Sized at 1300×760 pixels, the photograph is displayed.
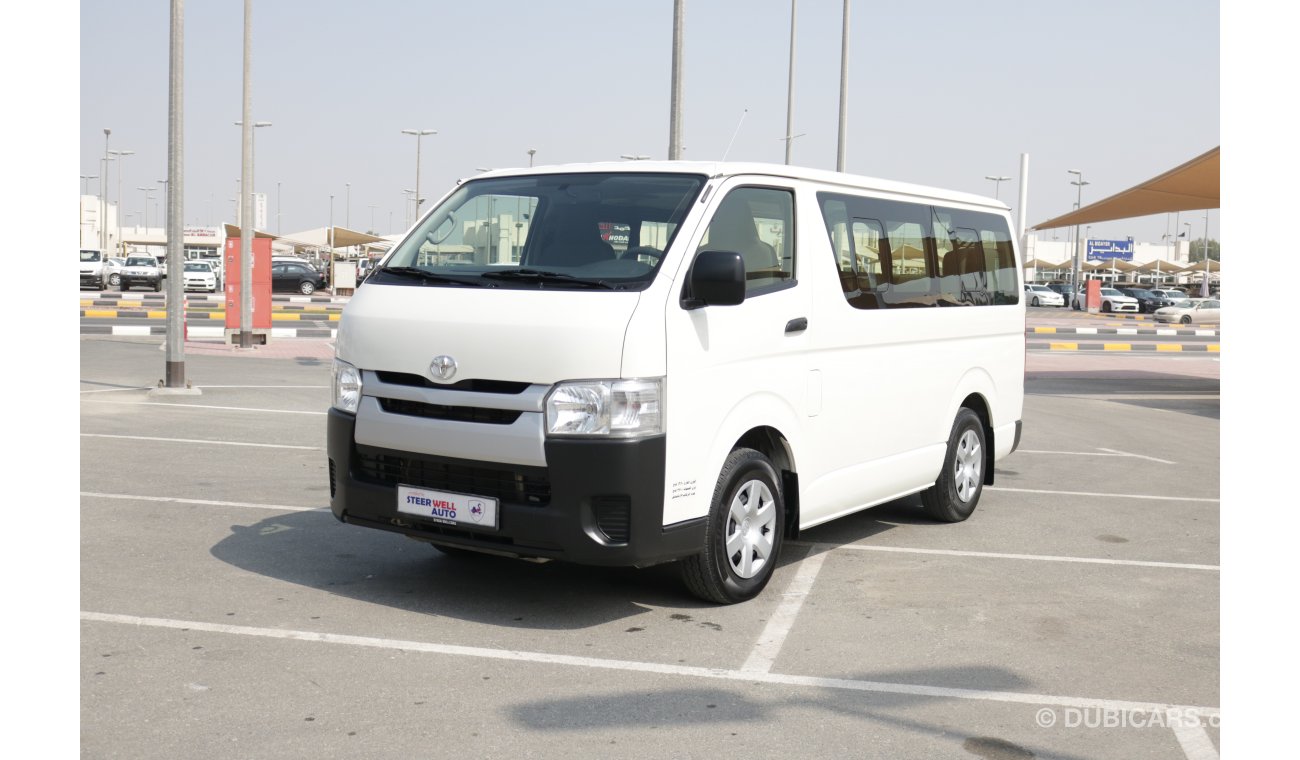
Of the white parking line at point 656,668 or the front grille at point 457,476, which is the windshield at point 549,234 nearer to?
the front grille at point 457,476

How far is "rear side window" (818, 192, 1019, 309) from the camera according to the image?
729 cm

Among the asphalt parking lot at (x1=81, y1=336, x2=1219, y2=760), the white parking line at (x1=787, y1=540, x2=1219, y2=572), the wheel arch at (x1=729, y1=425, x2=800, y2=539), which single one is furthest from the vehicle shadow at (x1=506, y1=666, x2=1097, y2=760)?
the white parking line at (x1=787, y1=540, x2=1219, y2=572)

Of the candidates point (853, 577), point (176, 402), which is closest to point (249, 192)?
point (176, 402)

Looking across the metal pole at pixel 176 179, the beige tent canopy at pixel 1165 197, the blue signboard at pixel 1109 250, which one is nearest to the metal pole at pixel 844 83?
the beige tent canopy at pixel 1165 197

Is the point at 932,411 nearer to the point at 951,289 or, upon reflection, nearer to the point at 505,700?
the point at 951,289

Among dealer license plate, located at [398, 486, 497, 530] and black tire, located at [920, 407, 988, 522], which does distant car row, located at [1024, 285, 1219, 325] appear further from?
dealer license plate, located at [398, 486, 497, 530]

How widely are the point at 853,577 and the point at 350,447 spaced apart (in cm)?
280

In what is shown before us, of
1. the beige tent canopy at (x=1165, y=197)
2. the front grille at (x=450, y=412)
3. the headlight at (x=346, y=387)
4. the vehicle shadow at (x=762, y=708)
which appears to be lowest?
the vehicle shadow at (x=762, y=708)

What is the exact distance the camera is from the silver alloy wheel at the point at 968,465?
28.9 feet

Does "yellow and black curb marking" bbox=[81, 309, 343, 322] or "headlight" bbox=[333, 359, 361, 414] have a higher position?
"yellow and black curb marking" bbox=[81, 309, 343, 322]

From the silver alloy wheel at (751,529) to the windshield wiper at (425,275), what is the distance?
5.47 feet

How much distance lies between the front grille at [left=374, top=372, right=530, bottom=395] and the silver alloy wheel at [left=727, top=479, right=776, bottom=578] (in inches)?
49.1

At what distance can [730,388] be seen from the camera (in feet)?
20.5

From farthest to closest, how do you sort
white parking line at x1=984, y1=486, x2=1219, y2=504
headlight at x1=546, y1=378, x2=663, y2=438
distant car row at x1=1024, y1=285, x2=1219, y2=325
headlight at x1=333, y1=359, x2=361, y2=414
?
distant car row at x1=1024, y1=285, x2=1219, y2=325, white parking line at x1=984, y1=486, x2=1219, y2=504, headlight at x1=333, y1=359, x2=361, y2=414, headlight at x1=546, y1=378, x2=663, y2=438
